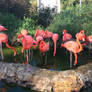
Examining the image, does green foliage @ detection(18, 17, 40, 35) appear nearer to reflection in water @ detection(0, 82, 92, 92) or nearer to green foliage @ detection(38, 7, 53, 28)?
green foliage @ detection(38, 7, 53, 28)

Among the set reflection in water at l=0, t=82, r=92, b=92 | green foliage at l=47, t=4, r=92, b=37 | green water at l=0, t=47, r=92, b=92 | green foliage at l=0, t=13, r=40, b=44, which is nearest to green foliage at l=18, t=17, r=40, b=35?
green foliage at l=0, t=13, r=40, b=44

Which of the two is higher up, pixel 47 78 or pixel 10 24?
pixel 10 24

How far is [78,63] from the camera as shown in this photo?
5.34 meters

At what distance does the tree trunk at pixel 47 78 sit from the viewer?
3621mm

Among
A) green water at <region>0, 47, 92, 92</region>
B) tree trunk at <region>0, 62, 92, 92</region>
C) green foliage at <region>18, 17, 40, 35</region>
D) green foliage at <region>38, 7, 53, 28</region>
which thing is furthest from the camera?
green foliage at <region>38, 7, 53, 28</region>

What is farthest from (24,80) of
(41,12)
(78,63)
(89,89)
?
(41,12)

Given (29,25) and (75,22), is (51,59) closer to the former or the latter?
(75,22)

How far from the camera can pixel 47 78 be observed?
3.72 m

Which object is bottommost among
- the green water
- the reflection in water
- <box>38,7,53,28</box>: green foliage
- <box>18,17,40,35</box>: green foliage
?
the reflection in water

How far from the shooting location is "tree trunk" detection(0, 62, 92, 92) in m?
3.62

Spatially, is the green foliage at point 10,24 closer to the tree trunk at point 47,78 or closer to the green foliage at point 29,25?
the green foliage at point 29,25

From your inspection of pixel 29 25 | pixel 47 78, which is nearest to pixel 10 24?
pixel 29 25

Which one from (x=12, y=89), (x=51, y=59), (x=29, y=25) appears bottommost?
(x=12, y=89)

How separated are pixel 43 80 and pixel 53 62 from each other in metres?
1.74
